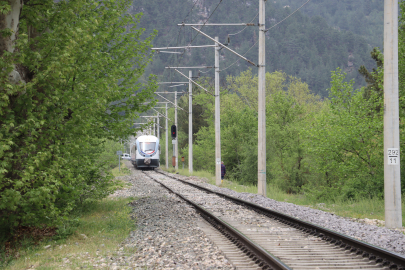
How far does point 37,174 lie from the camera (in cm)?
802

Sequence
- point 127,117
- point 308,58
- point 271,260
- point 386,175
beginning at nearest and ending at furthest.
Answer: point 271,260 → point 386,175 → point 127,117 → point 308,58

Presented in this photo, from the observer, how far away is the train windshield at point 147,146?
48562 mm

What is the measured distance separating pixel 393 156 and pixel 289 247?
15.4 feet

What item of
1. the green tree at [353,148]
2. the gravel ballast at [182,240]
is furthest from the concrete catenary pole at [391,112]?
the green tree at [353,148]

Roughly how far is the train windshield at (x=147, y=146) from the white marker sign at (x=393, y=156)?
129ft

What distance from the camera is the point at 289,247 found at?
7969mm

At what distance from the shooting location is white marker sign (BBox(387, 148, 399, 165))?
35.5 ft

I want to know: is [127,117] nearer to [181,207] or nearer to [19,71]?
[181,207]

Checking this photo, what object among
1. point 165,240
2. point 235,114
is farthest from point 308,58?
point 165,240

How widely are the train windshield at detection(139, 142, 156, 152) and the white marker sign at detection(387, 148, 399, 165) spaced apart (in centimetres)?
3934

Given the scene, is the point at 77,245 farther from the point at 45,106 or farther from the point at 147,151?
the point at 147,151

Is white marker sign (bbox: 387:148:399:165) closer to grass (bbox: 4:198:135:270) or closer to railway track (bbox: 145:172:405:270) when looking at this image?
railway track (bbox: 145:172:405:270)

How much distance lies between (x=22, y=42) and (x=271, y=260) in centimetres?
597

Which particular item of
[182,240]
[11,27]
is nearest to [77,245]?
[182,240]
